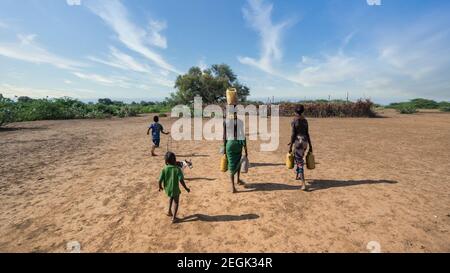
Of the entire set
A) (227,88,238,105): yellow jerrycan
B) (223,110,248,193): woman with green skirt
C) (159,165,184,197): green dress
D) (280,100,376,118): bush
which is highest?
(280,100,376,118): bush

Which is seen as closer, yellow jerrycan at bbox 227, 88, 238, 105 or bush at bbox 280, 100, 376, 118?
yellow jerrycan at bbox 227, 88, 238, 105

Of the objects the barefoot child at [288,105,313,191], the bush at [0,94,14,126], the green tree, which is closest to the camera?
the barefoot child at [288,105,313,191]

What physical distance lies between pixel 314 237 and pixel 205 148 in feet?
24.1

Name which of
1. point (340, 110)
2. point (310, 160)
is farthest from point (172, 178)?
point (340, 110)

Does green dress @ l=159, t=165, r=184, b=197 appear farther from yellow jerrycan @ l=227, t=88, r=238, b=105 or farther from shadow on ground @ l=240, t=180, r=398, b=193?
shadow on ground @ l=240, t=180, r=398, b=193

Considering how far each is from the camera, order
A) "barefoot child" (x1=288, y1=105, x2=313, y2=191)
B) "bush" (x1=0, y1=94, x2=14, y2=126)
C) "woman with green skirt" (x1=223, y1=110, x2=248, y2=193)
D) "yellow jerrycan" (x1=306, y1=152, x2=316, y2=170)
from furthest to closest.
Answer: "bush" (x1=0, y1=94, x2=14, y2=126) < "yellow jerrycan" (x1=306, y1=152, x2=316, y2=170) < "barefoot child" (x1=288, y1=105, x2=313, y2=191) < "woman with green skirt" (x1=223, y1=110, x2=248, y2=193)

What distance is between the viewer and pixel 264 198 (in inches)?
206

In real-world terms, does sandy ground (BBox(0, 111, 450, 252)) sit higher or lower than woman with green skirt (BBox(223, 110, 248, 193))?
lower

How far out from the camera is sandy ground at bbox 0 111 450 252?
3711mm

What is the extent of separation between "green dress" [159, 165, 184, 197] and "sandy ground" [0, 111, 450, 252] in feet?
1.79

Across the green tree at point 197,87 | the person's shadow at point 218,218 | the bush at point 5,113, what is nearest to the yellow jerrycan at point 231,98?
the person's shadow at point 218,218

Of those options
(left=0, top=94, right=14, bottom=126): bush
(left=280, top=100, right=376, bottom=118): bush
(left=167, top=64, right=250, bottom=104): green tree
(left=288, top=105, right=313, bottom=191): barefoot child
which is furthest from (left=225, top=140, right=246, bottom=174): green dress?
(left=167, top=64, right=250, bottom=104): green tree
